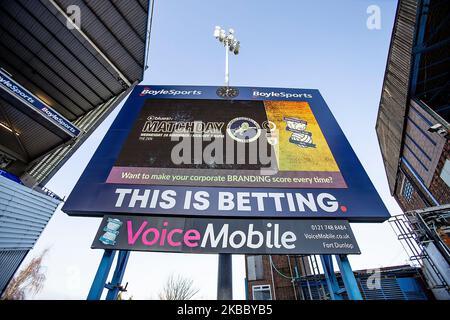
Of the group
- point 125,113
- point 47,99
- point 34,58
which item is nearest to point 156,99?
point 125,113

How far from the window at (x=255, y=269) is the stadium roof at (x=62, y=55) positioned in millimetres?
20199

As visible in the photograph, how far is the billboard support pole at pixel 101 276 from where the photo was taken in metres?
3.31

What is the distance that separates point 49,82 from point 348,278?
26281 mm

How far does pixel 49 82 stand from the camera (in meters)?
18.8

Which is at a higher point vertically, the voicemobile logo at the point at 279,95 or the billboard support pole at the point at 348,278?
the voicemobile logo at the point at 279,95

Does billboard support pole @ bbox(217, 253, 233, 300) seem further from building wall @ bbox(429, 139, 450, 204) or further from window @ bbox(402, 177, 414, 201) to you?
window @ bbox(402, 177, 414, 201)

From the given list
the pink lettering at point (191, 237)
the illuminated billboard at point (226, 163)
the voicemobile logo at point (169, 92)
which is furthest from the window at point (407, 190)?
the pink lettering at point (191, 237)

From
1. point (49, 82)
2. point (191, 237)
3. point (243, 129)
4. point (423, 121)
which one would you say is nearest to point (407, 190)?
point (423, 121)

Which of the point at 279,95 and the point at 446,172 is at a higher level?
the point at 446,172

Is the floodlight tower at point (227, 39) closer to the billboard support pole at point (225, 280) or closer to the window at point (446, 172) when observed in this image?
the billboard support pole at point (225, 280)

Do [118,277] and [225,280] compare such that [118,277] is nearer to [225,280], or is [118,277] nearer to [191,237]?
[191,237]

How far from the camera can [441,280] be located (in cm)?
838

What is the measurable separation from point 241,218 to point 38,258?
3832 centimetres
